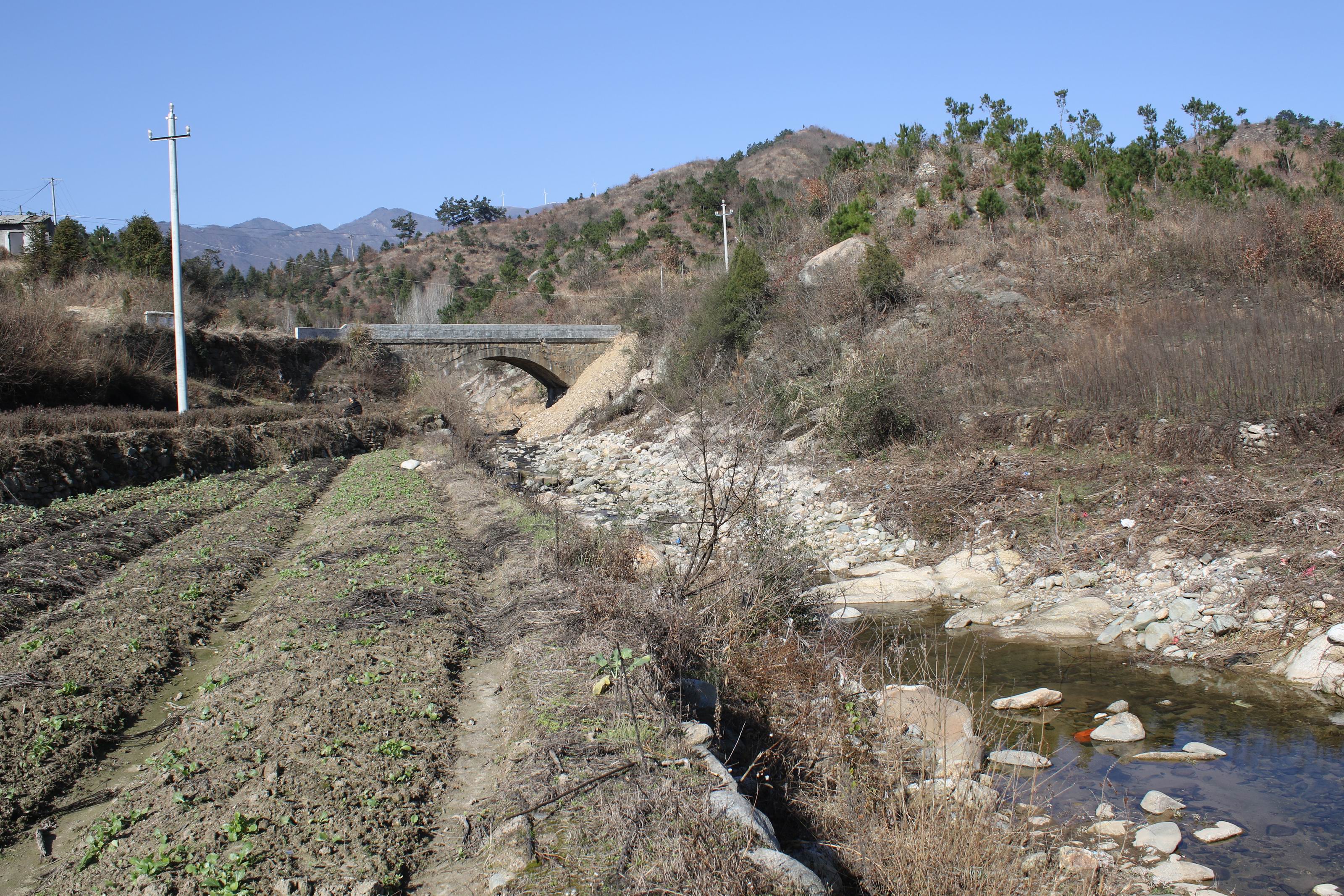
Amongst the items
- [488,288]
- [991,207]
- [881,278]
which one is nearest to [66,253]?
[488,288]

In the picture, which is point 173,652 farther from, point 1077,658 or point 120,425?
point 120,425

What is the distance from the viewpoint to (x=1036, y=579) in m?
11.3

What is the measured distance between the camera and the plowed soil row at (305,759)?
3.95 m

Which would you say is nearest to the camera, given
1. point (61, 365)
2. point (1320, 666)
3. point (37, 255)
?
point (1320, 666)

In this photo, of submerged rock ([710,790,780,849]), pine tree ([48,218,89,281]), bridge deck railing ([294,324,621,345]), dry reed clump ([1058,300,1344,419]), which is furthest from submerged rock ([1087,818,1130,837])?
pine tree ([48,218,89,281])

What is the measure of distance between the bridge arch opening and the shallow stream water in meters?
33.4

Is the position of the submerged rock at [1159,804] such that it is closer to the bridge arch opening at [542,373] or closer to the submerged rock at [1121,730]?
the submerged rock at [1121,730]

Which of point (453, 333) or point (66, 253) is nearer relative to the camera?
point (66, 253)

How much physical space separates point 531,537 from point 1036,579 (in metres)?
→ 6.69

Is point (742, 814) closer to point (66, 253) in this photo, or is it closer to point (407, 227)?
point (66, 253)

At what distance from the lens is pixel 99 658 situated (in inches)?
265

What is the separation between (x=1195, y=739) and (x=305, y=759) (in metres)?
6.71

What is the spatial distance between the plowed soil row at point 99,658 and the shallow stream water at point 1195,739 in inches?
221

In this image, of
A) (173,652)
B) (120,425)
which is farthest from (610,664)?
(120,425)
